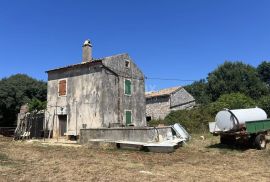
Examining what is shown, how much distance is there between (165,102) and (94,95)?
15.0 meters

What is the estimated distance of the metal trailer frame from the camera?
16.1 m

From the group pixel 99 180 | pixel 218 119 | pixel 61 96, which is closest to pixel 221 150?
pixel 218 119

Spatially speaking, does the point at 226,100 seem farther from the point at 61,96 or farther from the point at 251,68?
the point at 251,68

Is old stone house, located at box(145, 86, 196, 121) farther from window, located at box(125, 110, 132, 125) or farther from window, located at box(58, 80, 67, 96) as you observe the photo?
window, located at box(58, 80, 67, 96)

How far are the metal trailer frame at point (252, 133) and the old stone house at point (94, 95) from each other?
417 inches

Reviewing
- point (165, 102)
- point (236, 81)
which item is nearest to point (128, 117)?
point (165, 102)

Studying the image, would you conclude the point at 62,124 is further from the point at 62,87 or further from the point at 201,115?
the point at 201,115

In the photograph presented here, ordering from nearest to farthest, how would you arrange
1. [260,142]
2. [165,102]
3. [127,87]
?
[260,142] → [127,87] → [165,102]

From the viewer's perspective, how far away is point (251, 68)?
55.6 meters

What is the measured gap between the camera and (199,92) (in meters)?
62.3

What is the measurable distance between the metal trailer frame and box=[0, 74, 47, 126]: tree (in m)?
31.3

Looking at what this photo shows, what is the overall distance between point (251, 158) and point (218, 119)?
12.0 ft

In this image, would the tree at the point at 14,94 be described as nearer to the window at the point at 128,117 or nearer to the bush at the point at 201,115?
the bush at the point at 201,115

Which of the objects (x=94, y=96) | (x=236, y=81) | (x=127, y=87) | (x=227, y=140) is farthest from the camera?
(x=236, y=81)
